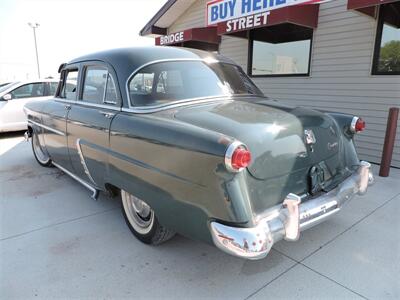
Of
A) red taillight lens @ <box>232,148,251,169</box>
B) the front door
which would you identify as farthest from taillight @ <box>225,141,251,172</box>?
the front door

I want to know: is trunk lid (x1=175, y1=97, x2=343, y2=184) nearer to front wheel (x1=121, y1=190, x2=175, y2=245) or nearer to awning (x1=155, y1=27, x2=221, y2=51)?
front wheel (x1=121, y1=190, x2=175, y2=245)

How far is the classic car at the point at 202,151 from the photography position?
2.05 meters

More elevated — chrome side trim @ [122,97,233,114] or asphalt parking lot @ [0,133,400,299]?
chrome side trim @ [122,97,233,114]

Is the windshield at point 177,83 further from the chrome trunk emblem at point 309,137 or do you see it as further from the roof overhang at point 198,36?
the roof overhang at point 198,36

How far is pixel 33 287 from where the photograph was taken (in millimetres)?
2412

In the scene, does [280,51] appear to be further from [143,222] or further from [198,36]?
[143,222]

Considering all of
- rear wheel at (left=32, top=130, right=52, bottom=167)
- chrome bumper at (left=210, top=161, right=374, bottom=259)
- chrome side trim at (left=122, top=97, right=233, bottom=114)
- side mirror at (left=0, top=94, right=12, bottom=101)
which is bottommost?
rear wheel at (left=32, top=130, right=52, bottom=167)

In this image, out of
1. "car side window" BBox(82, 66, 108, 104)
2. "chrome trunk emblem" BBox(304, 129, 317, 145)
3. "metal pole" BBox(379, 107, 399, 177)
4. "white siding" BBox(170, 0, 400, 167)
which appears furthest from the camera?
"white siding" BBox(170, 0, 400, 167)

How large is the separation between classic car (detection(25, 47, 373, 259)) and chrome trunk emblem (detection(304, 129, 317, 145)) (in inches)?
0.7

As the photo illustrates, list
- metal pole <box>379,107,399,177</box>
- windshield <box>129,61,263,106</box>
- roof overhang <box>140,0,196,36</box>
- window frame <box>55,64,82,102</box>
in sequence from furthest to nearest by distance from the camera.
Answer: roof overhang <box>140,0,196,36</box> → metal pole <box>379,107,399,177</box> → window frame <box>55,64,82,102</box> → windshield <box>129,61,263,106</box>

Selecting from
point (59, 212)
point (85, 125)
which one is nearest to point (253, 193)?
point (85, 125)

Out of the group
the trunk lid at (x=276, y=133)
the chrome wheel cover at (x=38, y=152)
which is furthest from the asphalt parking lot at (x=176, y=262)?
the chrome wheel cover at (x=38, y=152)

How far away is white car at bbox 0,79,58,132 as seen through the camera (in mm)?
8266

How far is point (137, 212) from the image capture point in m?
3.12
